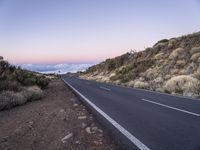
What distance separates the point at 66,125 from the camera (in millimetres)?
8266

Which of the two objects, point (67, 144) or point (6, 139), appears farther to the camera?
point (6, 139)

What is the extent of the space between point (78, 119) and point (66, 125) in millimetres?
896

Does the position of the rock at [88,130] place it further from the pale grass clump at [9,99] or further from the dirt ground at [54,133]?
the pale grass clump at [9,99]

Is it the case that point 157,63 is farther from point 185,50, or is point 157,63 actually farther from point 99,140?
point 99,140

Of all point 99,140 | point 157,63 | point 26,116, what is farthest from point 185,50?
point 99,140

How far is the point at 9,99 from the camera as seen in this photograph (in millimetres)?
13656

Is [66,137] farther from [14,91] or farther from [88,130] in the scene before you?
[14,91]

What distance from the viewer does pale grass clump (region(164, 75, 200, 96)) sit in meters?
16.6

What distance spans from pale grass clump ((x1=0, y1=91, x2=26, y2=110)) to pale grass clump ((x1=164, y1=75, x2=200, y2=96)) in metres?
10.8

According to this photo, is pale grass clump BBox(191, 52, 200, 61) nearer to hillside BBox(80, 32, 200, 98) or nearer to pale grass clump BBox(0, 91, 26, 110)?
hillside BBox(80, 32, 200, 98)

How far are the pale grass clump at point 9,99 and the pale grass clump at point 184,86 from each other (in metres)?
10.8

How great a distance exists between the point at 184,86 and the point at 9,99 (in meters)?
12.6

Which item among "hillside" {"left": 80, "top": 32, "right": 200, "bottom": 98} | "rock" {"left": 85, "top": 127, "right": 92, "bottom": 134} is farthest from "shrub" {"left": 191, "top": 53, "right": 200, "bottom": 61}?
"rock" {"left": 85, "top": 127, "right": 92, "bottom": 134}

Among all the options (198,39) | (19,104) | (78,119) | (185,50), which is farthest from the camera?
(198,39)
